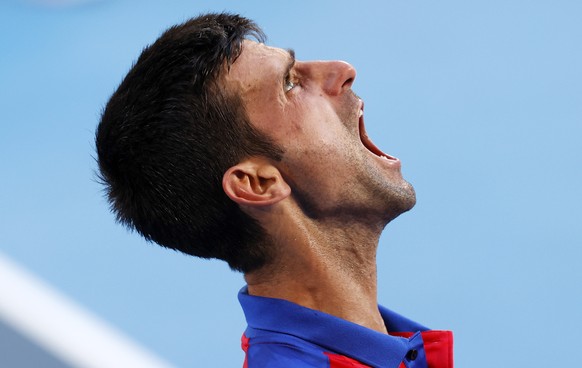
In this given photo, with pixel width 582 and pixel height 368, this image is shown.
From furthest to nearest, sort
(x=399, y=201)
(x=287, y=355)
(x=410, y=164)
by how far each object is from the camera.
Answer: (x=410, y=164) → (x=399, y=201) → (x=287, y=355)

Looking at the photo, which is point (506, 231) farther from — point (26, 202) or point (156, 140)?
point (156, 140)

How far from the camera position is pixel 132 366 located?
1.19 metres

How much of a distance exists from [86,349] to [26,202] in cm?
373

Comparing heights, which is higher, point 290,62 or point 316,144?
point 290,62

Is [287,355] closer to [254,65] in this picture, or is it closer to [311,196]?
[311,196]

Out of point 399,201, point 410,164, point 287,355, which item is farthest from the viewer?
point 410,164

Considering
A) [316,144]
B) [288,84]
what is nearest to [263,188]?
[316,144]

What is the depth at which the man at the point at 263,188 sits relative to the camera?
1.99 meters

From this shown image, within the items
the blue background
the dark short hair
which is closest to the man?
the dark short hair

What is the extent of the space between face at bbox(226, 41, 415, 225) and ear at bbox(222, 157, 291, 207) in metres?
0.03

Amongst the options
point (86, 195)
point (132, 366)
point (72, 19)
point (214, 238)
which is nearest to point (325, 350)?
point (214, 238)

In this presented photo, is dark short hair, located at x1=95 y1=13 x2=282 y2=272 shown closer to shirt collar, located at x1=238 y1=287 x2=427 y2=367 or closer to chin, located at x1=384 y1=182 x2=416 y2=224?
shirt collar, located at x1=238 y1=287 x2=427 y2=367

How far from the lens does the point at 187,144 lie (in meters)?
1.99

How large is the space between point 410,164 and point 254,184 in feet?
9.06
